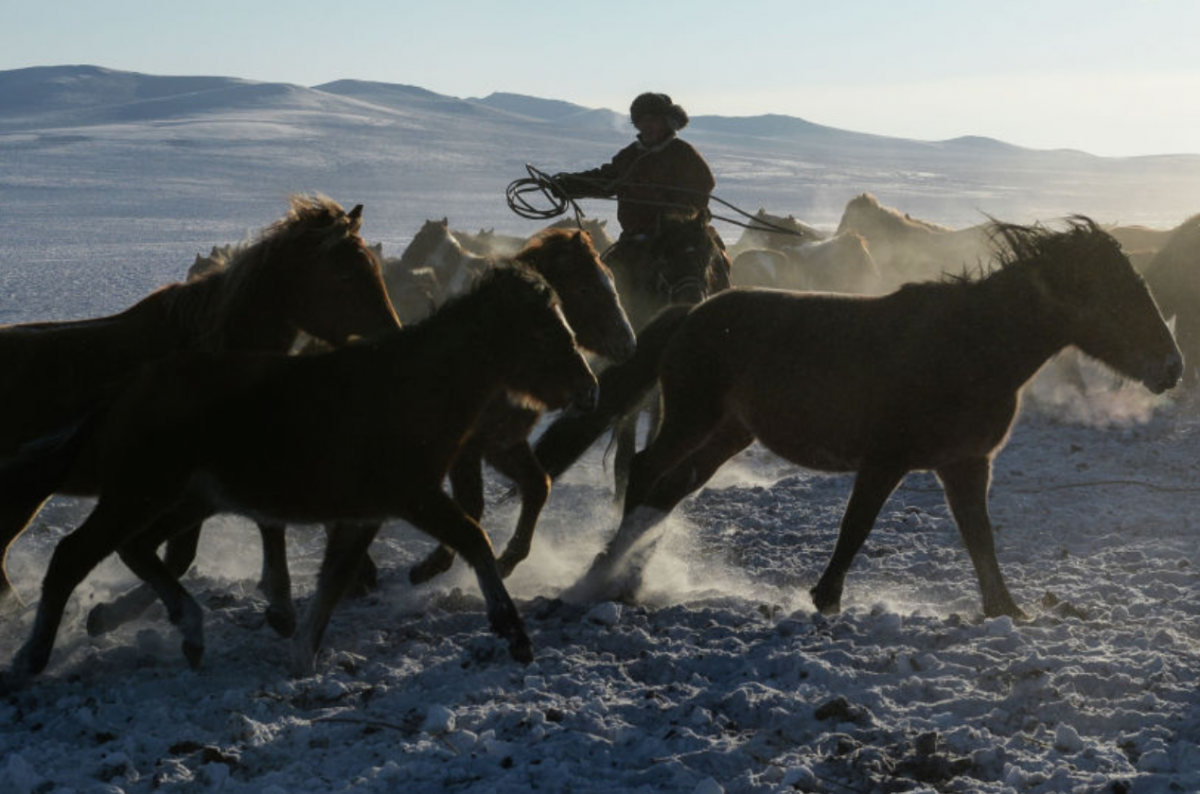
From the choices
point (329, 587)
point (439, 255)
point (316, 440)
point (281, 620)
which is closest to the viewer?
point (316, 440)

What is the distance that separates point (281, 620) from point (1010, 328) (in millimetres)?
3619

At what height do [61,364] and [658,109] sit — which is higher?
[658,109]

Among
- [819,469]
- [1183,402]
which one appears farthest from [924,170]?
[819,469]

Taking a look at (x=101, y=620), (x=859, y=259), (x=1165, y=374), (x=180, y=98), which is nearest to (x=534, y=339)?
(x=101, y=620)

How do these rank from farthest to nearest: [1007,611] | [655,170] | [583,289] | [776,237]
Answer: [776,237]
[655,170]
[583,289]
[1007,611]

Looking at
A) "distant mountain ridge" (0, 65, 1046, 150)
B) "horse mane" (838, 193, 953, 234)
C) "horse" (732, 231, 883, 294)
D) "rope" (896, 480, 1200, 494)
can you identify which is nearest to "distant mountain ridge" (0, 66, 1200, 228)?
"distant mountain ridge" (0, 65, 1046, 150)

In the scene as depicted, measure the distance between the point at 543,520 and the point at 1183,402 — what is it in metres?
7.66

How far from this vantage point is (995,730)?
4609 mm

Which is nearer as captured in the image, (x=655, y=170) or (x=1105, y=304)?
(x=1105, y=304)

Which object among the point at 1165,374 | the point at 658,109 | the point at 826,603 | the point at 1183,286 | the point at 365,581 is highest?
the point at 658,109

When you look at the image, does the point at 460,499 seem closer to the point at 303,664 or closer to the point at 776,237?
the point at 303,664

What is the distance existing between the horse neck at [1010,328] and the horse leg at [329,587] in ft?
9.55

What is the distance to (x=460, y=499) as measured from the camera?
7.12 meters

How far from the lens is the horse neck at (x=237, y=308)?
5.96 m
